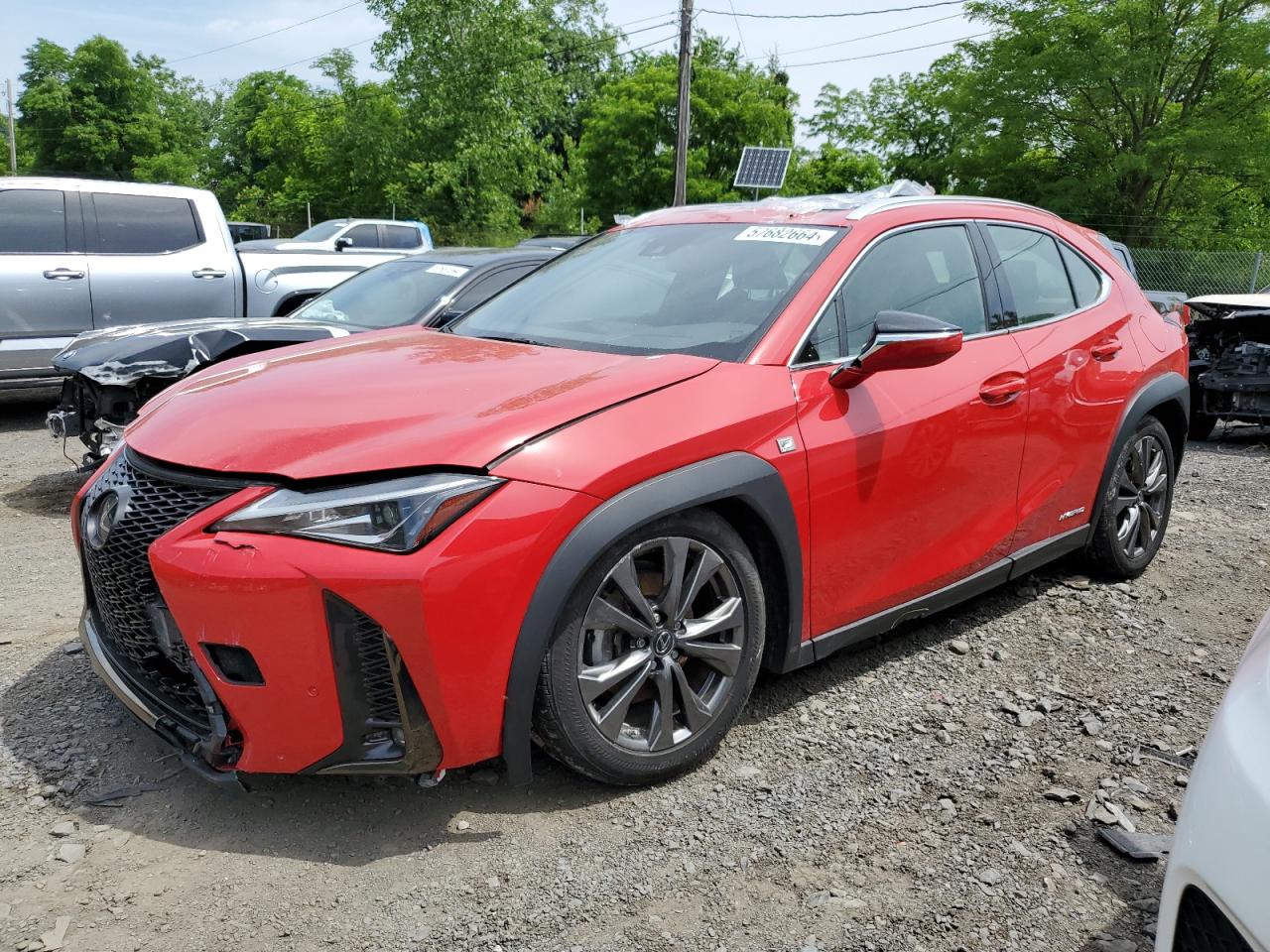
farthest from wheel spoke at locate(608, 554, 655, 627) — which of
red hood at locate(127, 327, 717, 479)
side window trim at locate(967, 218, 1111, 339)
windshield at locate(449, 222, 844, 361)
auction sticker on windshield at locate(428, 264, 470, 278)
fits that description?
auction sticker on windshield at locate(428, 264, 470, 278)

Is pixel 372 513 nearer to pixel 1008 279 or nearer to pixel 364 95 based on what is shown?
pixel 1008 279

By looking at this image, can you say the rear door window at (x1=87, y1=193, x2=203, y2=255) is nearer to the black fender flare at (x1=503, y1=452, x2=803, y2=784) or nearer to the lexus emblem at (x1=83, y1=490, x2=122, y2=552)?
the lexus emblem at (x1=83, y1=490, x2=122, y2=552)

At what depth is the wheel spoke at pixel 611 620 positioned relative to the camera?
8.77 feet

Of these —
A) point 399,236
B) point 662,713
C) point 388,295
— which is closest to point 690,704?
point 662,713

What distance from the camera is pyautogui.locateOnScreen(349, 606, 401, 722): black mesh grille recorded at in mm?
2381

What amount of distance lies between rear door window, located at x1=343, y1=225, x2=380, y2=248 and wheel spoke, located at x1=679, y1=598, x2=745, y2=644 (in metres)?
18.0

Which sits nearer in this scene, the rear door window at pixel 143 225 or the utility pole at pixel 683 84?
the rear door window at pixel 143 225

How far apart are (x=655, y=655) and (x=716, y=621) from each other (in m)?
0.21

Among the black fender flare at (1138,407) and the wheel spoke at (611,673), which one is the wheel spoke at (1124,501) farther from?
the wheel spoke at (611,673)

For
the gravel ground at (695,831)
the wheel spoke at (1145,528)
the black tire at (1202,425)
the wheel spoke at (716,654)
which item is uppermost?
the wheel spoke at (716,654)

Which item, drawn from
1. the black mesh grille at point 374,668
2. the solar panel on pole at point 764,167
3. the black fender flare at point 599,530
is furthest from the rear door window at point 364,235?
the black mesh grille at point 374,668

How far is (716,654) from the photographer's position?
295 cm

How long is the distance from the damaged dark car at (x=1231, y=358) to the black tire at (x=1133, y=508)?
467 centimetres

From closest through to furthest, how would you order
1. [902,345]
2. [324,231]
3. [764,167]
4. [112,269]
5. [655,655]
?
[655,655] < [902,345] < [112,269] < [764,167] < [324,231]
